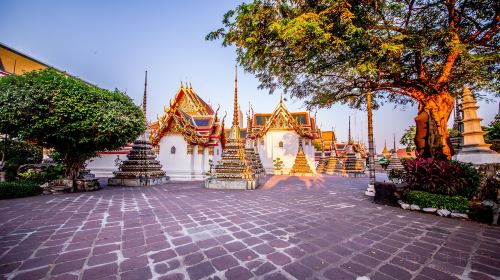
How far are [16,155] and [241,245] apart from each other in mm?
16870

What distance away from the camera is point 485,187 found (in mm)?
4855

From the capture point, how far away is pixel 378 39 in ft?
17.8

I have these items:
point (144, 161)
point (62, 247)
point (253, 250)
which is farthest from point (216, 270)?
point (144, 161)

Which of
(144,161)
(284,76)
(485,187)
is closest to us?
(485,187)

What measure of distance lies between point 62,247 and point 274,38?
673cm

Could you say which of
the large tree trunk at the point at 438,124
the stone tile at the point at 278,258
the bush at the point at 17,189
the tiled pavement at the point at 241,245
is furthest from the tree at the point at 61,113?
the large tree trunk at the point at 438,124

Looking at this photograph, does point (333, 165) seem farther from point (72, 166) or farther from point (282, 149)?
point (72, 166)

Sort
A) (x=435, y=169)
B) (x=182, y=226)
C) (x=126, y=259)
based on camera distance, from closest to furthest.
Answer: (x=126, y=259)
(x=182, y=226)
(x=435, y=169)

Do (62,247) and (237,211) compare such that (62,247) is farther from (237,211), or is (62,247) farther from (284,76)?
(284,76)

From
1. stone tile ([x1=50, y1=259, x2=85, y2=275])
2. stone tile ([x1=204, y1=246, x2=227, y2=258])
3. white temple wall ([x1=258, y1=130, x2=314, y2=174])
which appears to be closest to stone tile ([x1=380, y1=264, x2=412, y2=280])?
stone tile ([x1=204, y1=246, x2=227, y2=258])

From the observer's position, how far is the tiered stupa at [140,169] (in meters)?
11.6

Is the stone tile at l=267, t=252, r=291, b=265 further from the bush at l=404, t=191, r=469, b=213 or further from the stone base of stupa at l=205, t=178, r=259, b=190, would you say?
the stone base of stupa at l=205, t=178, r=259, b=190

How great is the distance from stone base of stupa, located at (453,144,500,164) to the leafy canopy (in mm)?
1820

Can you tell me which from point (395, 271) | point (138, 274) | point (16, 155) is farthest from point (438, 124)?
point (16, 155)
